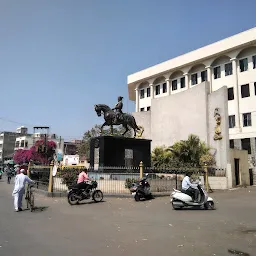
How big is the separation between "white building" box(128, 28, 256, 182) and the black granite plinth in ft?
45.6

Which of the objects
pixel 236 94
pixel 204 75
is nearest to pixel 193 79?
pixel 204 75

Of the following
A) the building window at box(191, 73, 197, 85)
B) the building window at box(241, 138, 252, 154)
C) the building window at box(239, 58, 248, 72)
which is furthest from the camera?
the building window at box(191, 73, 197, 85)

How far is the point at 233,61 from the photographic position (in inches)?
1511

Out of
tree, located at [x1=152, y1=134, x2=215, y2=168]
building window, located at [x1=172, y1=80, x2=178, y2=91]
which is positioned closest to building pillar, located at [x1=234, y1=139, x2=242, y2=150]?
tree, located at [x1=152, y1=134, x2=215, y2=168]

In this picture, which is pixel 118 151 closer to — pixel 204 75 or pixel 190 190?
pixel 190 190

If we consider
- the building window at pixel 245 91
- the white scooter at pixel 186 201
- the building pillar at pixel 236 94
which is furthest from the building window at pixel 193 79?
the white scooter at pixel 186 201

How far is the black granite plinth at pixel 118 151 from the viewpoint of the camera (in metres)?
19.7

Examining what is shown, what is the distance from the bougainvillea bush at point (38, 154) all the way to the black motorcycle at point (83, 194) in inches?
1461

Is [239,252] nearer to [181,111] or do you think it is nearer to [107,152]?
[107,152]

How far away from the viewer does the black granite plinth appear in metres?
19.7

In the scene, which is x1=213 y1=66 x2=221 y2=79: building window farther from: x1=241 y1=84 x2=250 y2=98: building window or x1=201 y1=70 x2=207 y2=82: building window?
x1=241 y1=84 x2=250 y2=98: building window

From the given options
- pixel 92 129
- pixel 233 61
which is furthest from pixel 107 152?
pixel 92 129

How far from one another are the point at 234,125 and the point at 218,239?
A: 3256 centimetres

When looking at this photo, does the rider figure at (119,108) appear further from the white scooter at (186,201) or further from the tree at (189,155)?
the white scooter at (186,201)
